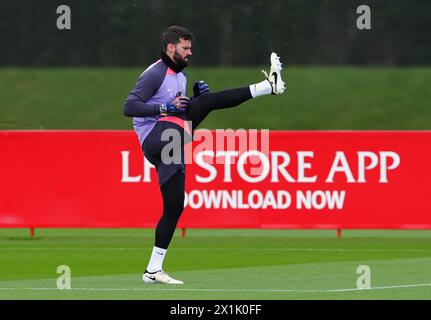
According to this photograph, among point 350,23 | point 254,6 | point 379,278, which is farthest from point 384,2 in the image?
point 379,278

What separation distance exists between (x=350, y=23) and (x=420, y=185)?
57.4 feet

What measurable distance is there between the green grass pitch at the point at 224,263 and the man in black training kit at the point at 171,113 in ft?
1.65

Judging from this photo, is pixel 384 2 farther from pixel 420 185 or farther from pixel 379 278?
pixel 379 278

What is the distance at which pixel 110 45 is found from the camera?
39.8m

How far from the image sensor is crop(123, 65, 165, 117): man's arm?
43.4 feet

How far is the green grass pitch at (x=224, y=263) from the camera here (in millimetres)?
12523

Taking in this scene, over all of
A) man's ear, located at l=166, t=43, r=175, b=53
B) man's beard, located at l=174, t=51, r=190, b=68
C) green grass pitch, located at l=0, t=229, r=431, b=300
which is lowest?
green grass pitch, located at l=0, t=229, r=431, b=300

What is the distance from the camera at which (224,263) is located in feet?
53.7

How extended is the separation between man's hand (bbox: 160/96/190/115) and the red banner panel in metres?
6.95

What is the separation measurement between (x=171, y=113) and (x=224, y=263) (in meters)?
3.55
